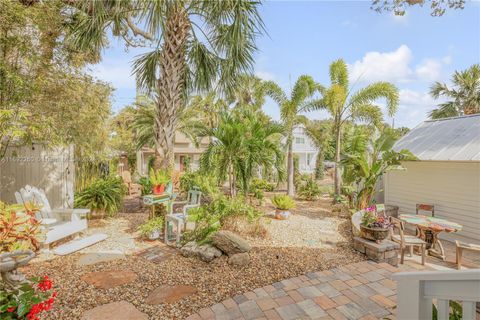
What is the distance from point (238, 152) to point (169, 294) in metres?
4.28

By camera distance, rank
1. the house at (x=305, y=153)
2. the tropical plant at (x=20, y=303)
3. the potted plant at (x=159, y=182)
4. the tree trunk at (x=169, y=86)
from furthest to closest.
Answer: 1. the house at (x=305, y=153)
2. the tree trunk at (x=169, y=86)
3. the potted plant at (x=159, y=182)
4. the tropical plant at (x=20, y=303)

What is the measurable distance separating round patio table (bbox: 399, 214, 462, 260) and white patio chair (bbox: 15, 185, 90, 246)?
790 cm

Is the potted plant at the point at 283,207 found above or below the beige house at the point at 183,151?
below

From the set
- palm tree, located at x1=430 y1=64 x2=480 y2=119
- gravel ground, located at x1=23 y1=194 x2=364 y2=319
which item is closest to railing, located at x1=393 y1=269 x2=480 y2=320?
gravel ground, located at x1=23 y1=194 x2=364 y2=319

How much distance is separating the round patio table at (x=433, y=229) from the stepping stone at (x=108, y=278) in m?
6.34

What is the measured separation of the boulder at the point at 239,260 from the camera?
4.35 meters

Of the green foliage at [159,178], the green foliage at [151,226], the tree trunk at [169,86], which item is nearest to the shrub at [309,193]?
the tree trunk at [169,86]

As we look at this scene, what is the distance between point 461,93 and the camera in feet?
48.7

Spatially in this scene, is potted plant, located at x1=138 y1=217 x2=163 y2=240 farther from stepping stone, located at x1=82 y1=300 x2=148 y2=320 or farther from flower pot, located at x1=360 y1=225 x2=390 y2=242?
flower pot, located at x1=360 y1=225 x2=390 y2=242

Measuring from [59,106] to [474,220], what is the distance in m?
11.3

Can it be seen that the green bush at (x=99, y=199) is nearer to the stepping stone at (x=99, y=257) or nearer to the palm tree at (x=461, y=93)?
the stepping stone at (x=99, y=257)

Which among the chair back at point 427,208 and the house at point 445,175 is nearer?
the house at point 445,175

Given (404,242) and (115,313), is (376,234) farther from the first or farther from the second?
(115,313)

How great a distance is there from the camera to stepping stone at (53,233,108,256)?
494cm
